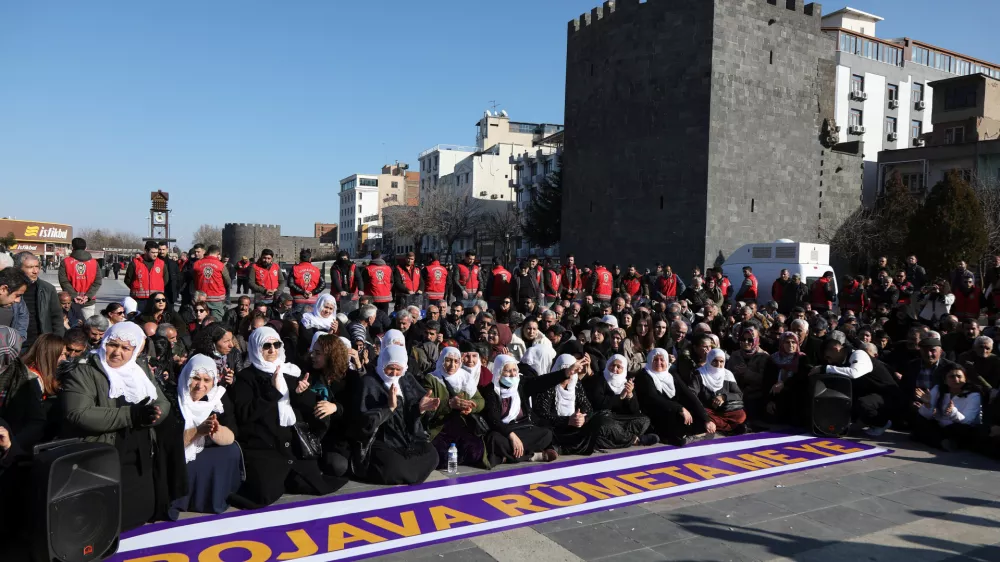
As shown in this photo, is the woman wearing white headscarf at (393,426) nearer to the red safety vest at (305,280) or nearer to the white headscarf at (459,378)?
the white headscarf at (459,378)

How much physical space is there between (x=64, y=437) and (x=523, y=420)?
12.1 ft

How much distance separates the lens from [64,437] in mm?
4320

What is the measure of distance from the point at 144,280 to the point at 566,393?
6.36 m

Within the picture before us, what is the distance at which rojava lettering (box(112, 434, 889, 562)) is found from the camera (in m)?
4.32

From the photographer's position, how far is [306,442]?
17.8 ft

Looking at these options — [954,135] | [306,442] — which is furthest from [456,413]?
[954,135]

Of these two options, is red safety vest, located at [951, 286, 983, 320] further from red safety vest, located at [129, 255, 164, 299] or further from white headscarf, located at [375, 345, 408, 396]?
red safety vest, located at [129, 255, 164, 299]

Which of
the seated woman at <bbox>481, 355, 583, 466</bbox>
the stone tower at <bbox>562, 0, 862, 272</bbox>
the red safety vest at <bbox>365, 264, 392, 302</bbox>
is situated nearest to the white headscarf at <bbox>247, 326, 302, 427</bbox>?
the seated woman at <bbox>481, 355, 583, 466</bbox>

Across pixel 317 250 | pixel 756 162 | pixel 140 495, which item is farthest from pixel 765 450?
pixel 317 250

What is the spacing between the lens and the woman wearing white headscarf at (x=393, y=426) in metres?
5.66

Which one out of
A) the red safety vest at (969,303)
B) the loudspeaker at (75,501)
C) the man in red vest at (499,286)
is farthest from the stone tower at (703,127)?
the loudspeaker at (75,501)

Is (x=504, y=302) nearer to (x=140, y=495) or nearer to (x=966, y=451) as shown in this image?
(x=966, y=451)

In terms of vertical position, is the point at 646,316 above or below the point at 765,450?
above

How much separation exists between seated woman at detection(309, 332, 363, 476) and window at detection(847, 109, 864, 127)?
40461 mm
